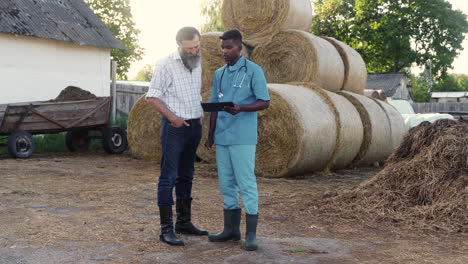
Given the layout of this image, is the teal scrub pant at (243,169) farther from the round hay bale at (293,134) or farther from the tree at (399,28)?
the tree at (399,28)

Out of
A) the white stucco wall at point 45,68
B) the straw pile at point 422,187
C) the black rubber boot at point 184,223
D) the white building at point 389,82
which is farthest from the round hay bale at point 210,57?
the white building at point 389,82

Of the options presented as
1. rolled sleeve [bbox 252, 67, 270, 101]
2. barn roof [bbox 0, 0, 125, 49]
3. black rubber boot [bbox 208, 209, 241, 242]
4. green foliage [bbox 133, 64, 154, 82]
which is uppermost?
green foliage [bbox 133, 64, 154, 82]

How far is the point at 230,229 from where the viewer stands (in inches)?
199

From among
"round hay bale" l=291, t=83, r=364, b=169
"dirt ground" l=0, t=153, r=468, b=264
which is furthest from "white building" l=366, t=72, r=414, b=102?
"dirt ground" l=0, t=153, r=468, b=264

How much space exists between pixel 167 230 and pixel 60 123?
839 cm

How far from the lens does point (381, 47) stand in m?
41.9

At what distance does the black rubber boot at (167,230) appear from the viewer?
4843 millimetres

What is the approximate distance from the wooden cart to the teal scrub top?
7997 millimetres

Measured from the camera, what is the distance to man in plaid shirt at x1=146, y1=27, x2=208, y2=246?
16.6ft

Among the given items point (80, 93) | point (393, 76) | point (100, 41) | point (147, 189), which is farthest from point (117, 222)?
point (393, 76)

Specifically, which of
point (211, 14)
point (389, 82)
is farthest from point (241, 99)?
point (211, 14)

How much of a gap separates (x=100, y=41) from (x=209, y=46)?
27.1 ft

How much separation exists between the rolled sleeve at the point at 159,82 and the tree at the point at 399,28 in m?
37.4

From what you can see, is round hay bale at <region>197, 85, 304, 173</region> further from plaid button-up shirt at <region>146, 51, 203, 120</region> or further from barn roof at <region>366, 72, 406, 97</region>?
barn roof at <region>366, 72, 406, 97</region>
